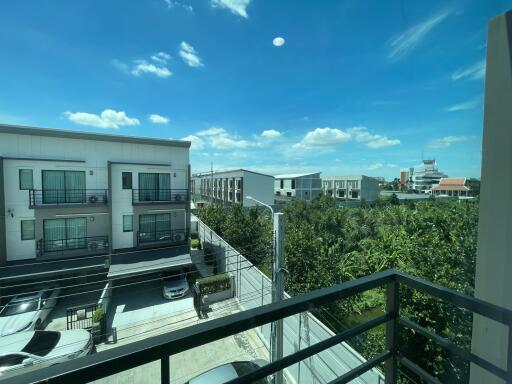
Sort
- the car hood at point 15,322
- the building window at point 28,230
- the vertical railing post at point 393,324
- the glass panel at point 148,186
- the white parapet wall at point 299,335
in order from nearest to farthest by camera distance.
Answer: the vertical railing post at point 393,324, the white parapet wall at point 299,335, the car hood at point 15,322, the building window at point 28,230, the glass panel at point 148,186

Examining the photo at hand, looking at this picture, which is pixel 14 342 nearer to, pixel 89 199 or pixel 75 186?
pixel 89 199

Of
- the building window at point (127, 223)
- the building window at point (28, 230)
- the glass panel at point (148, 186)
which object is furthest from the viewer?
the glass panel at point (148, 186)

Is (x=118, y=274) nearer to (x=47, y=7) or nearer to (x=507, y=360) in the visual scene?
(x=47, y=7)

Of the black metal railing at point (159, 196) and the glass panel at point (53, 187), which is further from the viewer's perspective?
the black metal railing at point (159, 196)

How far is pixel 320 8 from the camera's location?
111 inches

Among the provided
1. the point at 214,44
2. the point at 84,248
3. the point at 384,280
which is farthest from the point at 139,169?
the point at 384,280

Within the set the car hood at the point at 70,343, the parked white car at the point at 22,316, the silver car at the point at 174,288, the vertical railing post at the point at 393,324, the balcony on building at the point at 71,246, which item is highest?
the vertical railing post at the point at 393,324

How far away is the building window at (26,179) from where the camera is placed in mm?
7816

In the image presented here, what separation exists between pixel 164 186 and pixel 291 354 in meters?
9.54

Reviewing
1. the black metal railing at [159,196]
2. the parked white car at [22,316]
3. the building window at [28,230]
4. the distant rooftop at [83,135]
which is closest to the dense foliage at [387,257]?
the black metal railing at [159,196]

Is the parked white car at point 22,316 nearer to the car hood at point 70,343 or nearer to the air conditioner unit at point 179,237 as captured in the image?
the car hood at point 70,343

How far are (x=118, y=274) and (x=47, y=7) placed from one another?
700 centimetres

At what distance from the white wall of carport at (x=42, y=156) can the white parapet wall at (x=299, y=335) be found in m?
4.74

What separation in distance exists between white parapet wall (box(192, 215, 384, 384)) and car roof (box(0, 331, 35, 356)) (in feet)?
13.5
